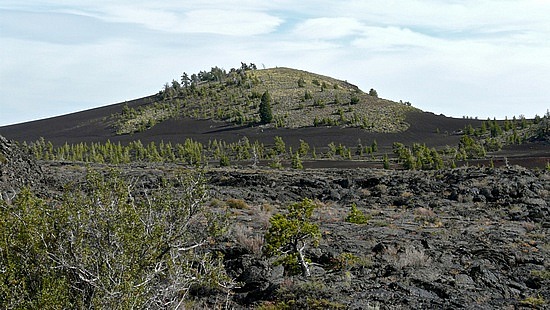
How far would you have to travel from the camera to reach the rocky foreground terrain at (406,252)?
26.6 feet

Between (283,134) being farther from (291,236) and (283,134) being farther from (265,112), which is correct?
(291,236)

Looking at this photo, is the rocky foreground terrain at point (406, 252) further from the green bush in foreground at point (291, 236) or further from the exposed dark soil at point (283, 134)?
the exposed dark soil at point (283, 134)

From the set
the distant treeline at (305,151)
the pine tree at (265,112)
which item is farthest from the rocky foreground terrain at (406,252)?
the pine tree at (265,112)

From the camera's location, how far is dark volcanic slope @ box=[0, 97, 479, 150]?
252 ft

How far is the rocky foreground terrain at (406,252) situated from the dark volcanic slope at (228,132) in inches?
1942

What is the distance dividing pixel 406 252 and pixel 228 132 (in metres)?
77.0

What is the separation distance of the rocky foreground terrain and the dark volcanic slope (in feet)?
162

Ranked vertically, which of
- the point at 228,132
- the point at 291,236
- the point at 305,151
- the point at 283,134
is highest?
the point at 228,132

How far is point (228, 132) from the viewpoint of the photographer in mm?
86938

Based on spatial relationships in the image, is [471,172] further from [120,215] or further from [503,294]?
[120,215]

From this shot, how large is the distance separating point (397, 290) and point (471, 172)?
22.9 meters

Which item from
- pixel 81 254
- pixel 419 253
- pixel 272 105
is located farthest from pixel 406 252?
pixel 272 105

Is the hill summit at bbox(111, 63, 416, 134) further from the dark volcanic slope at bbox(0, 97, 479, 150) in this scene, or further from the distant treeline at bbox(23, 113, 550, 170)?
the distant treeline at bbox(23, 113, 550, 170)

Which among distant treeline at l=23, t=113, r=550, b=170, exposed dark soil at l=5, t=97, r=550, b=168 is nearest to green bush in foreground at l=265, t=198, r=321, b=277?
exposed dark soil at l=5, t=97, r=550, b=168
